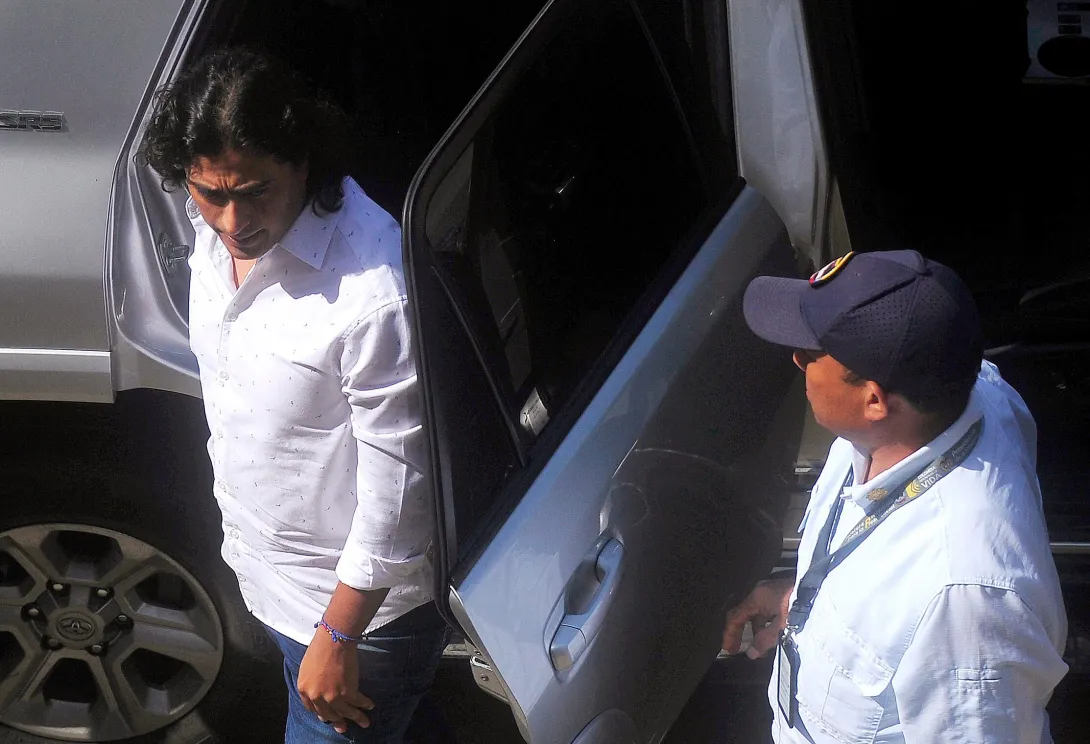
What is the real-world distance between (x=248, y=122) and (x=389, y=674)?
0.88 m

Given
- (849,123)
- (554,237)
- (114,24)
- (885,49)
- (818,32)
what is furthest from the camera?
(885,49)

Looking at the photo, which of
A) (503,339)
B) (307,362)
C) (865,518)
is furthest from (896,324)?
(307,362)

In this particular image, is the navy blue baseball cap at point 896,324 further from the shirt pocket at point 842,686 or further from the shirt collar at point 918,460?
the shirt pocket at point 842,686

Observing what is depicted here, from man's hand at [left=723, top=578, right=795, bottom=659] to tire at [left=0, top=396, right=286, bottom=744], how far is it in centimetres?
101

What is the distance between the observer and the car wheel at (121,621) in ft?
7.32

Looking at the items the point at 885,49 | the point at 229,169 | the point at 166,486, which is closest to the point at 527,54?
the point at 229,169

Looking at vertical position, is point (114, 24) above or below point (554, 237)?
above

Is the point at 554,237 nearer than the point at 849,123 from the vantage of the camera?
Yes

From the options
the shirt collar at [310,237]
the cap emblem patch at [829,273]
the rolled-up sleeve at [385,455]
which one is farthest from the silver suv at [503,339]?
the cap emblem patch at [829,273]

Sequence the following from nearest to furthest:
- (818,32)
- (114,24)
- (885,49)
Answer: (114,24) → (818,32) → (885,49)

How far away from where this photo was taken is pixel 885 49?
3.67 m

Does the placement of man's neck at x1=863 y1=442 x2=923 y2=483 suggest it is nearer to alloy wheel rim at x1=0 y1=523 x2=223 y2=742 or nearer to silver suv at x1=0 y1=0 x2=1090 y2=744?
silver suv at x1=0 y1=0 x2=1090 y2=744

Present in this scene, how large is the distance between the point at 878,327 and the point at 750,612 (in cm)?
65

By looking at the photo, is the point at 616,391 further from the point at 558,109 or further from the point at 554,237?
the point at 558,109
